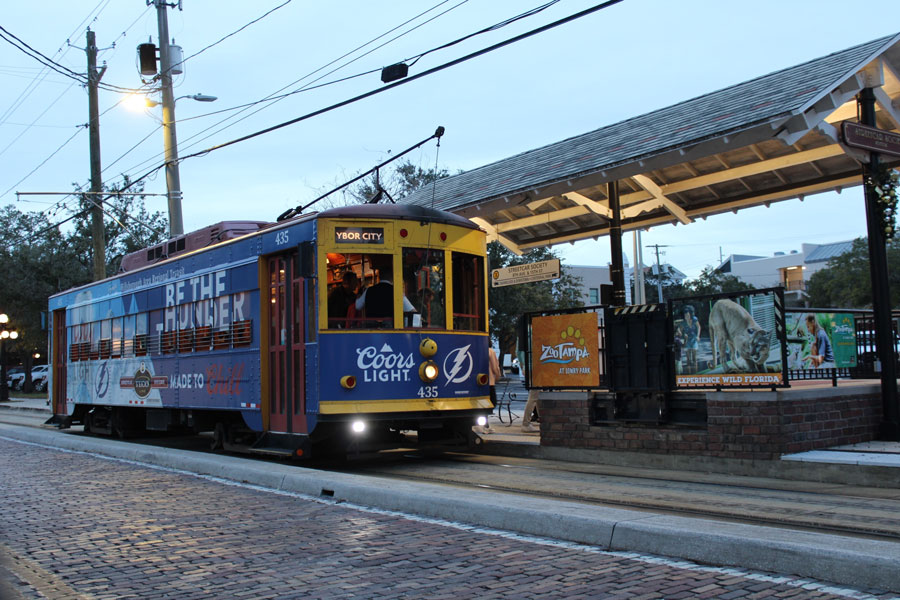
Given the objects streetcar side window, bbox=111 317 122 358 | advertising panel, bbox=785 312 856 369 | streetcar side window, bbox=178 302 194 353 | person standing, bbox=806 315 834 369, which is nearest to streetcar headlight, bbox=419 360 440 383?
streetcar side window, bbox=178 302 194 353

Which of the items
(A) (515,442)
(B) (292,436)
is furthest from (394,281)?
(A) (515,442)

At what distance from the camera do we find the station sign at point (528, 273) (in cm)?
1488

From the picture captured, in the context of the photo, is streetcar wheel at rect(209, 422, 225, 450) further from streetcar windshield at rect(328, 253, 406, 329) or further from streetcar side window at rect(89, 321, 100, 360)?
Result: streetcar side window at rect(89, 321, 100, 360)

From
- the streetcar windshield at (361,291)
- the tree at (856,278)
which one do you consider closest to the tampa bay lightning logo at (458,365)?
the streetcar windshield at (361,291)

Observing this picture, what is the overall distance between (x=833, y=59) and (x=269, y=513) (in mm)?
9483

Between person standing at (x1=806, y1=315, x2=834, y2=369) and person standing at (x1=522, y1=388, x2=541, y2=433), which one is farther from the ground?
person standing at (x1=806, y1=315, x2=834, y2=369)

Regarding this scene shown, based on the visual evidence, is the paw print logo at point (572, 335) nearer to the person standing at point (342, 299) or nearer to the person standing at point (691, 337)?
the person standing at point (691, 337)

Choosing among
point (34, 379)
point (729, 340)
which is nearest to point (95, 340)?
point (729, 340)

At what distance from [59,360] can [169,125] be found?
20.0 ft

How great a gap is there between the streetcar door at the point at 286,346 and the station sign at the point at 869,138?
6959 millimetres

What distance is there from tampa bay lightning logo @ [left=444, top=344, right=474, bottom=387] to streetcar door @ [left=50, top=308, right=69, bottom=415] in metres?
12.1

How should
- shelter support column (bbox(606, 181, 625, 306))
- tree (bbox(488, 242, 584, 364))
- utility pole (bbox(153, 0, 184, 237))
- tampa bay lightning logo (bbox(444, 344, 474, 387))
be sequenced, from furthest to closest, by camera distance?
tree (bbox(488, 242, 584, 364)), utility pole (bbox(153, 0, 184, 237)), shelter support column (bbox(606, 181, 625, 306)), tampa bay lightning logo (bbox(444, 344, 474, 387))

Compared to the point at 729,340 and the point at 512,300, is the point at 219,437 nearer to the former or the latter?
the point at 729,340

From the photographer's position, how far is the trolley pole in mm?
19422
